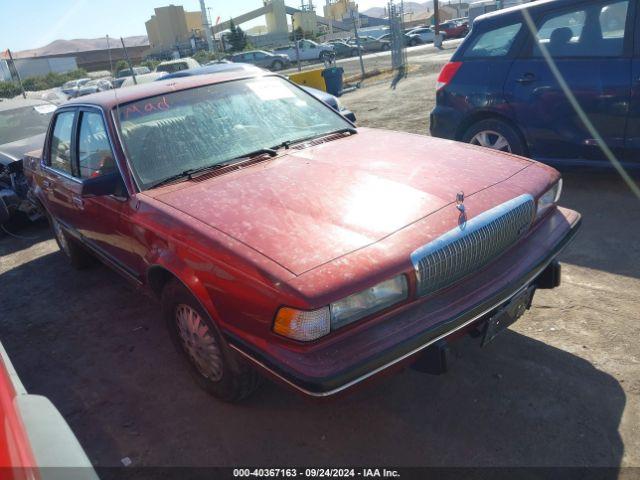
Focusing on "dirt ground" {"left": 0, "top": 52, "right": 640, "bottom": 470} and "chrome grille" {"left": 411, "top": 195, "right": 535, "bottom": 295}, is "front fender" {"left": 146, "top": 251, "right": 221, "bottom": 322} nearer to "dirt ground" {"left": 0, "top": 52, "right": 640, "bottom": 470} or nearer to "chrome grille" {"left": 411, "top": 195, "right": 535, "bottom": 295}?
"dirt ground" {"left": 0, "top": 52, "right": 640, "bottom": 470}

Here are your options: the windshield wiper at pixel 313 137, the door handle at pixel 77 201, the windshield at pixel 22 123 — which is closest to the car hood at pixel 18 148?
the windshield at pixel 22 123

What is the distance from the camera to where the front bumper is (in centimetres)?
203

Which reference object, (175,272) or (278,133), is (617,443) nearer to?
(175,272)

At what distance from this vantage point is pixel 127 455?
2613mm

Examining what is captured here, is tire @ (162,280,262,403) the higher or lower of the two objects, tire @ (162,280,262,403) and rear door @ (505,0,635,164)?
the lower

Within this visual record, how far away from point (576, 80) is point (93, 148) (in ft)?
13.4

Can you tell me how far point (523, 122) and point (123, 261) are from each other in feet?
12.6

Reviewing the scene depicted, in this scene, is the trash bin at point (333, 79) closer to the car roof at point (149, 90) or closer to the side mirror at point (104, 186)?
the car roof at point (149, 90)

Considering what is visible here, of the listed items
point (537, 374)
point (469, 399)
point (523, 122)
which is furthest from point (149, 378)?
point (523, 122)

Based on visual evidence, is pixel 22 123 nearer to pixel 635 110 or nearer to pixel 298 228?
pixel 298 228

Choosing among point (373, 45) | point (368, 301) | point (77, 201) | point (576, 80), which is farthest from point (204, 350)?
point (373, 45)

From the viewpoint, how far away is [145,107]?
3311 mm

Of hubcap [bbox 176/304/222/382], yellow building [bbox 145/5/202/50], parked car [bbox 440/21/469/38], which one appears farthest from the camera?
yellow building [bbox 145/5/202/50]

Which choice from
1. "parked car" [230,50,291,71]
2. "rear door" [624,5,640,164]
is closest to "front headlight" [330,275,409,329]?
"rear door" [624,5,640,164]
